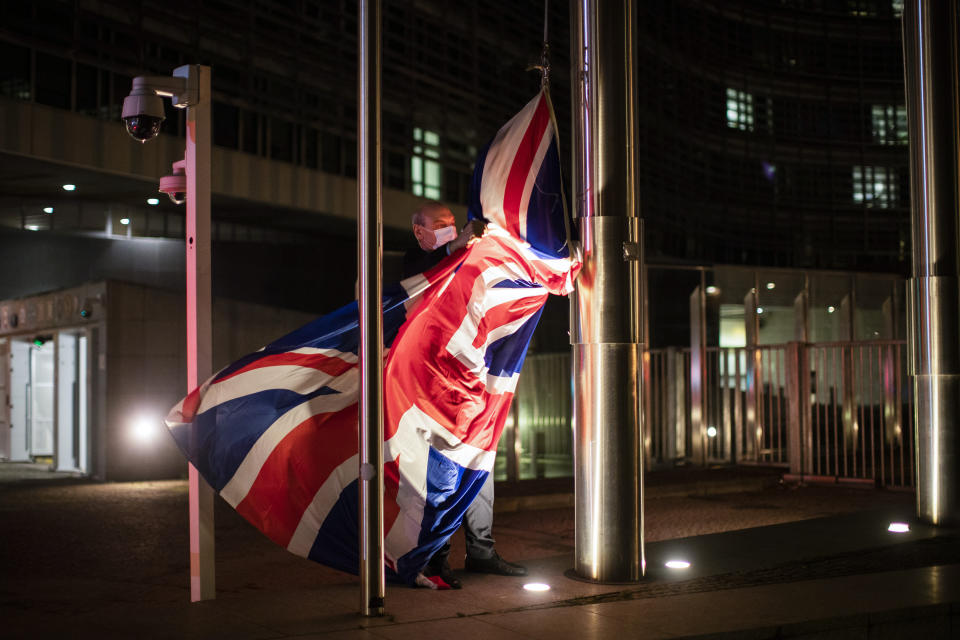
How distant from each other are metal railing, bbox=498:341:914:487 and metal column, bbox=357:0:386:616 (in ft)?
32.7

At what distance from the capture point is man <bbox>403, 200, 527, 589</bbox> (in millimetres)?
7570

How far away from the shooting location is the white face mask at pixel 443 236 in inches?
302

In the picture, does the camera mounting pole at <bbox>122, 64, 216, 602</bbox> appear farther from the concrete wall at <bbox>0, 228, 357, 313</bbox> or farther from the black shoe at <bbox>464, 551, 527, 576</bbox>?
the concrete wall at <bbox>0, 228, 357, 313</bbox>

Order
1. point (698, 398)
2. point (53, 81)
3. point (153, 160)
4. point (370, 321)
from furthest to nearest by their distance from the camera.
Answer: point (153, 160), point (53, 81), point (698, 398), point (370, 321)

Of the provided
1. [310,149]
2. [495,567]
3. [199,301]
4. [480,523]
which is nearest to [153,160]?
[310,149]

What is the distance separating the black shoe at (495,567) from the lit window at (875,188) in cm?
4041

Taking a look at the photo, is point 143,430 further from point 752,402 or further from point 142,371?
point 752,402

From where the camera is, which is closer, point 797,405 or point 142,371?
point 797,405

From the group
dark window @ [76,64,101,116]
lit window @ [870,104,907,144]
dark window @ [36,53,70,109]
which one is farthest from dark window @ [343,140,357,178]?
lit window @ [870,104,907,144]

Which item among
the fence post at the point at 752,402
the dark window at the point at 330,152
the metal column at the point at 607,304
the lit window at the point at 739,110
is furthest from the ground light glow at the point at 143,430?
the lit window at the point at 739,110

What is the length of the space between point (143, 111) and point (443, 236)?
2.21 meters

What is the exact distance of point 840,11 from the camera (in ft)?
148

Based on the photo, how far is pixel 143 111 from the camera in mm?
6609

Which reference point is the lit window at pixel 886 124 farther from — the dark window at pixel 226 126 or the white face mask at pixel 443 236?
the white face mask at pixel 443 236
